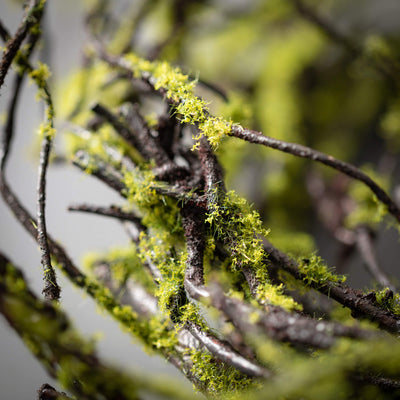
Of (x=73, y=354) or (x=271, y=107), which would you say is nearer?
(x=73, y=354)

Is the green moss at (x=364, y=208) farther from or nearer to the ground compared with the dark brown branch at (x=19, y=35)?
farther from the ground

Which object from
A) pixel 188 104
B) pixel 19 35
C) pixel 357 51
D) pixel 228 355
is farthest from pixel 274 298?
pixel 357 51

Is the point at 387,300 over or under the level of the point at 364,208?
under

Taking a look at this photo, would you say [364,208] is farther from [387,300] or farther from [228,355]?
[228,355]

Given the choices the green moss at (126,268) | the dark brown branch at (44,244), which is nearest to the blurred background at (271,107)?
the green moss at (126,268)

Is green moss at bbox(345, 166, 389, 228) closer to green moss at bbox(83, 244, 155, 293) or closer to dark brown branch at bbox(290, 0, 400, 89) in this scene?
dark brown branch at bbox(290, 0, 400, 89)

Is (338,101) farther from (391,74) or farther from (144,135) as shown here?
(144,135)

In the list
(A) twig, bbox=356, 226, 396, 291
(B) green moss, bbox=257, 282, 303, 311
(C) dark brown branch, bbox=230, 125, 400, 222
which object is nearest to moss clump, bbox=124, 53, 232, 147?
(C) dark brown branch, bbox=230, 125, 400, 222

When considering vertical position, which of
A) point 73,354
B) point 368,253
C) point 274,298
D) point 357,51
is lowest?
point 73,354

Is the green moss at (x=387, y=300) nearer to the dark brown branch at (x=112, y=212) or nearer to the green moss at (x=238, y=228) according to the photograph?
the green moss at (x=238, y=228)
